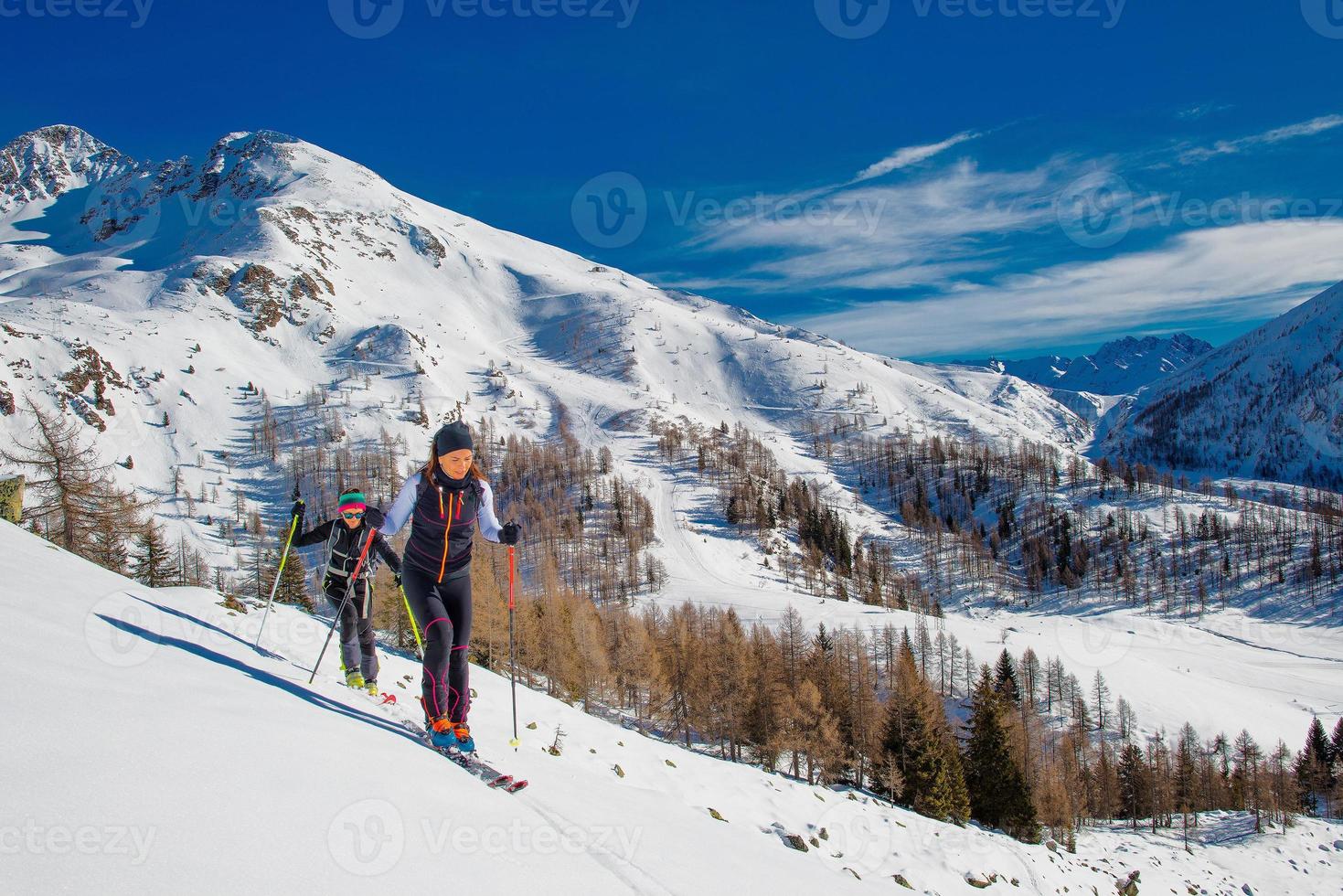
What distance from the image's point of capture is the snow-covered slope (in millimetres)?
3416

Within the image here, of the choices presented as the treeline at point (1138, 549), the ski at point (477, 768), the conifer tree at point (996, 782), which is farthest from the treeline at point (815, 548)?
the ski at point (477, 768)

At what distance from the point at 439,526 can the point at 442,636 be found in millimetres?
1491

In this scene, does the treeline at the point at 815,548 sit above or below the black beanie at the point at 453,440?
below

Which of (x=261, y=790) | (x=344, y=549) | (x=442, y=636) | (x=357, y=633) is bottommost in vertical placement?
(x=357, y=633)

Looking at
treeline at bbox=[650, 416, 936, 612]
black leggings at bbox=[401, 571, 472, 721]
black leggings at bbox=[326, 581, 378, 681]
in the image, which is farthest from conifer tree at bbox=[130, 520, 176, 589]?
treeline at bbox=[650, 416, 936, 612]

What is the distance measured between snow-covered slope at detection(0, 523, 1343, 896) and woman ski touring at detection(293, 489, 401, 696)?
84 centimetres

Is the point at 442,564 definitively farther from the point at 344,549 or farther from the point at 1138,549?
the point at 1138,549

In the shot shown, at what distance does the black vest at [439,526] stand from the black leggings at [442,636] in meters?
0.17

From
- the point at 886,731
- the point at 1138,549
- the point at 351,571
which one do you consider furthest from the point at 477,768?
the point at 1138,549

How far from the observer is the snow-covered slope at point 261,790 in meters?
3.42

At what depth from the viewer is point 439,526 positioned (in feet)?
28.8

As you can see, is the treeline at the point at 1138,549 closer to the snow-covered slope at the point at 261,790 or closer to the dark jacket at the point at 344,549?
the dark jacket at the point at 344,549

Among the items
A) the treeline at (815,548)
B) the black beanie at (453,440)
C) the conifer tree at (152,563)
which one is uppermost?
the black beanie at (453,440)

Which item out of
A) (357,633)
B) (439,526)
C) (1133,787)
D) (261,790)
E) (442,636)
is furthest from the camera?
(1133,787)
